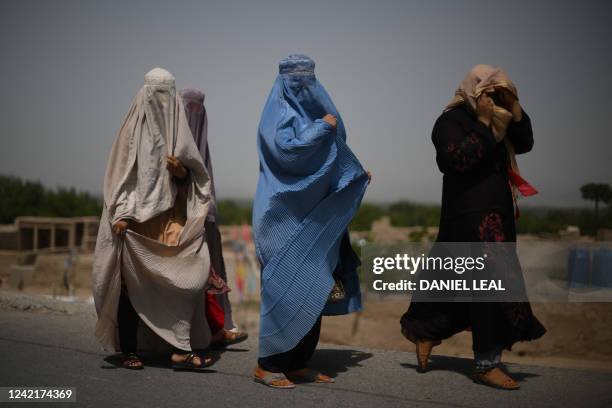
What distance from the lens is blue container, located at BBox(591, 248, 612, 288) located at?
281 inches

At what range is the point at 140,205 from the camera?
4887mm

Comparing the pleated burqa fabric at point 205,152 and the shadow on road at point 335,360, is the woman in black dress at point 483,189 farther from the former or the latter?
the pleated burqa fabric at point 205,152

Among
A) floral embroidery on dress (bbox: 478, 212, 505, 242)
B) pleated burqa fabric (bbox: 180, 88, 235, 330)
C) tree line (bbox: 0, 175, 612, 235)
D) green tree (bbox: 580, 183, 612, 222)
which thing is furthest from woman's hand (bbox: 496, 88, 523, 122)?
tree line (bbox: 0, 175, 612, 235)

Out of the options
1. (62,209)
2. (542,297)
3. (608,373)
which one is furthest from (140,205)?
(62,209)

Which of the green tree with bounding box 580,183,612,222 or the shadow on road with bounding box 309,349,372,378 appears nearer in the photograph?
the shadow on road with bounding box 309,349,372,378

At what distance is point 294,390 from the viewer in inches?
171

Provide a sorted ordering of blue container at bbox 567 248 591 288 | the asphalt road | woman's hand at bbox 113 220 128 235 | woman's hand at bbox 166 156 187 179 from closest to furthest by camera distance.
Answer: the asphalt road → woman's hand at bbox 113 220 128 235 → woman's hand at bbox 166 156 187 179 → blue container at bbox 567 248 591 288

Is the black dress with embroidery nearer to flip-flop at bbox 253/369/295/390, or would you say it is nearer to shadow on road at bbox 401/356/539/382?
shadow on road at bbox 401/356/539/382

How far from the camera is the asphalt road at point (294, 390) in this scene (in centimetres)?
409

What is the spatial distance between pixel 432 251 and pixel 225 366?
1448 mm

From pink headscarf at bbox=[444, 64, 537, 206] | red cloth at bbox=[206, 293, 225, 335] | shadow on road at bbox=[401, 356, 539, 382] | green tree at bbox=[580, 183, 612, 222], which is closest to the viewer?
pink headscarf at bbox=[444, 64, 537, 206]

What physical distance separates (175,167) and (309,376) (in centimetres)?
149

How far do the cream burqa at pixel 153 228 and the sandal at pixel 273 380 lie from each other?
0.60 metres

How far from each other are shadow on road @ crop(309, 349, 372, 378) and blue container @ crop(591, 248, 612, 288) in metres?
2.87
